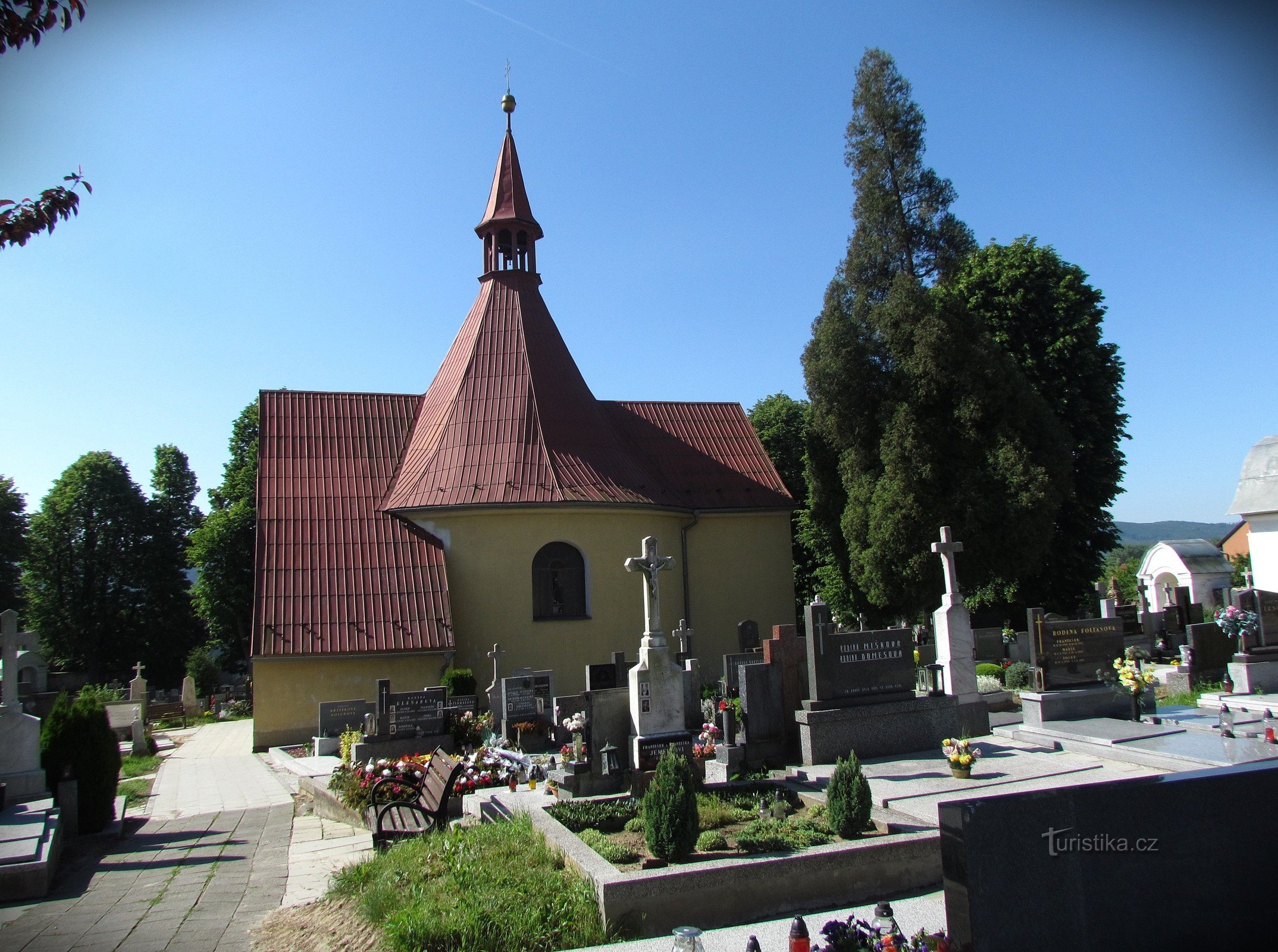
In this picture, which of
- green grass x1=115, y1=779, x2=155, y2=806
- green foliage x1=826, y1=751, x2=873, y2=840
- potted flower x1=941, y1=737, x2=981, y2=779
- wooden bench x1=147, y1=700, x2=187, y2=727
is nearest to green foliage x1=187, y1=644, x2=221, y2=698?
wooden bench x1=147, y1=700, x2=187, y2=727

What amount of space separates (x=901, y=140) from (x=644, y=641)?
75.2 ft

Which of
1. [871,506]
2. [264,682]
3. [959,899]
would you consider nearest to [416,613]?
[264,682]

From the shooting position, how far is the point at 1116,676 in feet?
41.7

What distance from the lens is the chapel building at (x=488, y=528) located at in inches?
717

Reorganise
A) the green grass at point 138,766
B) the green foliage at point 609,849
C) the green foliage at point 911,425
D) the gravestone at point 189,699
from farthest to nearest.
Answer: the gravestone at point 189,699
the green foliage at point 911,425
the green grass at point 138,766
the green foliage at point 609,849

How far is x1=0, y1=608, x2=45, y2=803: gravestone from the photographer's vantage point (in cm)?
997

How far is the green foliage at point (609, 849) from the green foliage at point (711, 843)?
49 centimetres

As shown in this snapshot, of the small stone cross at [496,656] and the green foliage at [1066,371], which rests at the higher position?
the green foliage at [1066,371]

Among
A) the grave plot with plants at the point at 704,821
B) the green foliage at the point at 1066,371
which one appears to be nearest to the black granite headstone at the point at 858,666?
the grave plot with plants at the point at 704,821

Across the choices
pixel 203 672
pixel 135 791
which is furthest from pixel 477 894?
pixel 203 672

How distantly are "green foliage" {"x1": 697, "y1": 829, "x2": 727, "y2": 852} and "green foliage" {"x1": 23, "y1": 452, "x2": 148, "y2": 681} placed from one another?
3835cm

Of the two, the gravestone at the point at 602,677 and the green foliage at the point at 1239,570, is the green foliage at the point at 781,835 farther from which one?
the green foliage at the point at 1239,570

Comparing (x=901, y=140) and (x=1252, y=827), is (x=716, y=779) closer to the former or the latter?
(x=1252, y=827)

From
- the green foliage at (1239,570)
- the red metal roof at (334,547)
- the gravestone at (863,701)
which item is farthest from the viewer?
the green foliage at (1239,570)
